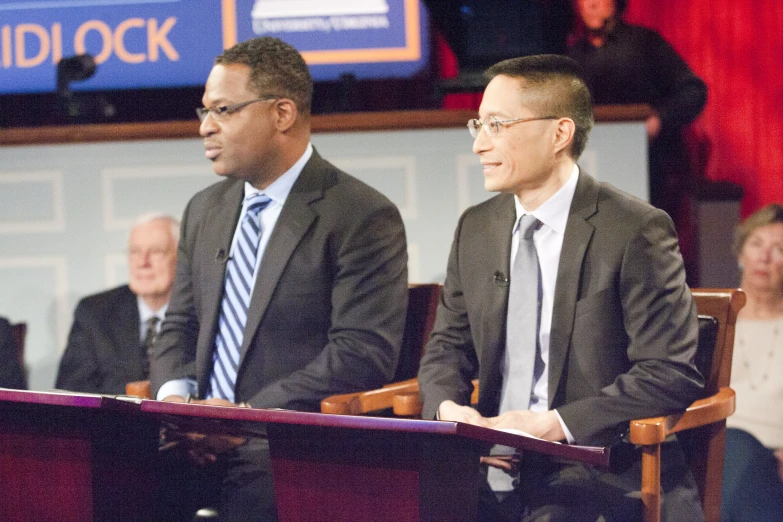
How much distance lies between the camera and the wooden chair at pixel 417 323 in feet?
8.81

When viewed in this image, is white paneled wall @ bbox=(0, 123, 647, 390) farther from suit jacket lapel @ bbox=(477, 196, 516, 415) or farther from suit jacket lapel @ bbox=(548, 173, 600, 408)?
suit jacket lapel @ bbox=(548, 173, 600, 408)

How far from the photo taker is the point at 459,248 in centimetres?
233

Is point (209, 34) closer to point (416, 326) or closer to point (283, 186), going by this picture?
point (283, 186)

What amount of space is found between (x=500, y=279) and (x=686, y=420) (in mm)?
500

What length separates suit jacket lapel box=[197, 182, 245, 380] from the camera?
2488 mm

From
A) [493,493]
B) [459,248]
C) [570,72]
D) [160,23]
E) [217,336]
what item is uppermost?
[160,23]

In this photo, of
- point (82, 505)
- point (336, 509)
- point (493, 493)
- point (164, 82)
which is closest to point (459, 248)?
point (493, 493)

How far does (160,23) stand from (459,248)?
2376 millimetres

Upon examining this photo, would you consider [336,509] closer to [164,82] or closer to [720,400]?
[720,400]

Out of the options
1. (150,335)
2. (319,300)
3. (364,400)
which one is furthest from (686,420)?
(150,335)

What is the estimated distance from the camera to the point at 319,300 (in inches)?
96.0

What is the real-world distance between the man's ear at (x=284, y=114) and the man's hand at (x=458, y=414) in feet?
2.77

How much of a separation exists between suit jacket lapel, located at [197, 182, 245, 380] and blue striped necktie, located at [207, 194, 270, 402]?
19mm

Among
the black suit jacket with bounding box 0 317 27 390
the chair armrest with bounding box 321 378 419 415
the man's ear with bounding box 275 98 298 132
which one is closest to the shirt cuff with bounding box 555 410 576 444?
the chair armrest with bounding box 321 378 419 415
